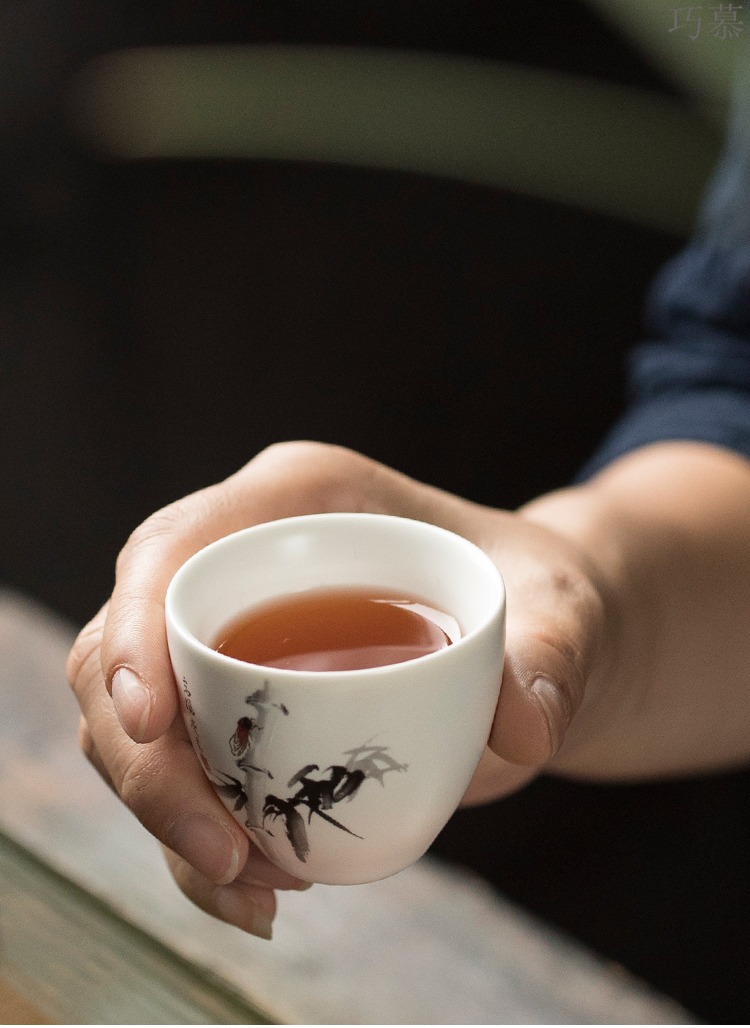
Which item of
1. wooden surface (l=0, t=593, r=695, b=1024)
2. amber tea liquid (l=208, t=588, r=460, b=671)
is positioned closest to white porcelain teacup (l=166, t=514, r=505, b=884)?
amber tea liquid (l=208, t=588, r=460, b=671)

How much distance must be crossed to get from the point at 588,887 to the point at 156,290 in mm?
960

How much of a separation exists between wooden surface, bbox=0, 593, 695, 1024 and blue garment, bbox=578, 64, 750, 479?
45 cm

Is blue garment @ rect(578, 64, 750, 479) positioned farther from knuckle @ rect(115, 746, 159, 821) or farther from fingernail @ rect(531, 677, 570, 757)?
knuckle @ rect(115, 746, 159, 821)

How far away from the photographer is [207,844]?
1.69 feet

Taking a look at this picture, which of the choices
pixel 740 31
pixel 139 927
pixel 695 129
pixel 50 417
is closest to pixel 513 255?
pixel 695 129

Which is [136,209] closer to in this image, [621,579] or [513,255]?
[513,255]

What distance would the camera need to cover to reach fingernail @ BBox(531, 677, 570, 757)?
53cm

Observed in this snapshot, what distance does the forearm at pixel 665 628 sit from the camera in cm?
77

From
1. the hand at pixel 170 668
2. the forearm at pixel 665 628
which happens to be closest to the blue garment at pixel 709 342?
the forearm at pixel 665 628

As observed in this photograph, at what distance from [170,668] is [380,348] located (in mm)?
708

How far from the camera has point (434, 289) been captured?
1.30 m

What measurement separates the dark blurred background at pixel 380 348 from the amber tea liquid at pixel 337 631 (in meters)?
0.13

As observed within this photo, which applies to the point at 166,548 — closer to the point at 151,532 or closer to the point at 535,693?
the point at 151,532

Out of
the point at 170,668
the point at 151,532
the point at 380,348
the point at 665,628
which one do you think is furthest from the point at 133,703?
the point at 380,348
